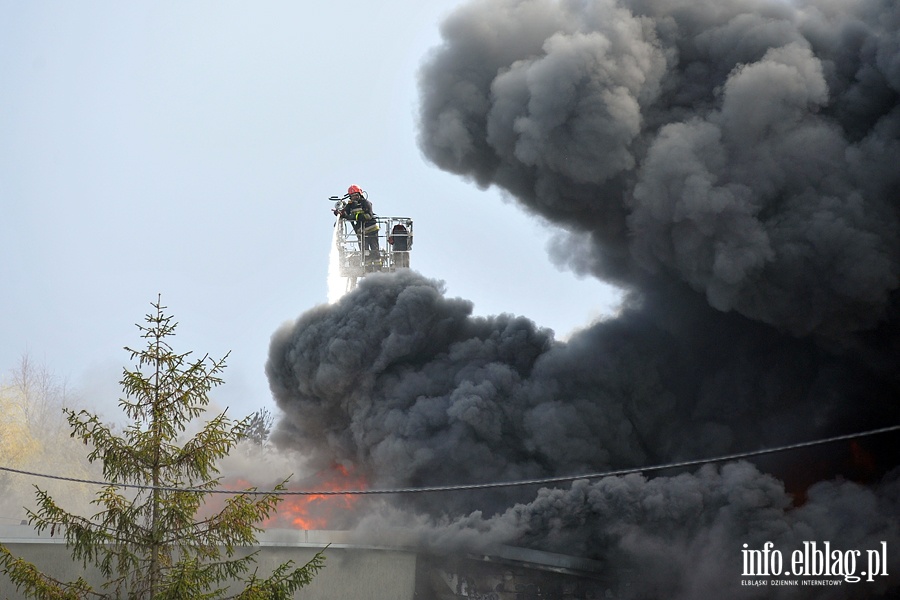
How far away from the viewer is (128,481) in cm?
1703

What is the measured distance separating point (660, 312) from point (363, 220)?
1364cm

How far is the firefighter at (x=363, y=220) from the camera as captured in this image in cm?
4219

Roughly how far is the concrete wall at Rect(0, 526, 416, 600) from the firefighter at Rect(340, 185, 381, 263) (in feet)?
52.9

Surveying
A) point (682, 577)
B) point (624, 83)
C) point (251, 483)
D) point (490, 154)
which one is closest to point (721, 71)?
point (624, 83)

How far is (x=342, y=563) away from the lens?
28531 millimetres

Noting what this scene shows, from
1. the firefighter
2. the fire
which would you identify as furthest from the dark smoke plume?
the firefighter

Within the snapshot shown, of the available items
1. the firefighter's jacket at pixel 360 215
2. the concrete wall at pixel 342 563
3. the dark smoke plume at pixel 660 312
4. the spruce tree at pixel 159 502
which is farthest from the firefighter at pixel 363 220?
the spruce tree at pixel 159 502

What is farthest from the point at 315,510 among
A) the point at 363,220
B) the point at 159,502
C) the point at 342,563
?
the point at 159,502

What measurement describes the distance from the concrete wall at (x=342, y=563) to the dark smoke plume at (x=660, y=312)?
1340mm

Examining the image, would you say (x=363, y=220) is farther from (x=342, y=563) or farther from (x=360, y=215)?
(x=342, y=563)

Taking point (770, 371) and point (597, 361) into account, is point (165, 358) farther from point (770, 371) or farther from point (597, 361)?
point (770, 371)

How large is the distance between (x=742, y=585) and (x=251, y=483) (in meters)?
17.0

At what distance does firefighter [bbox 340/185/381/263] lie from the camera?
42188mm

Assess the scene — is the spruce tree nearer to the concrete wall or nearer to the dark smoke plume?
the concrete wall
